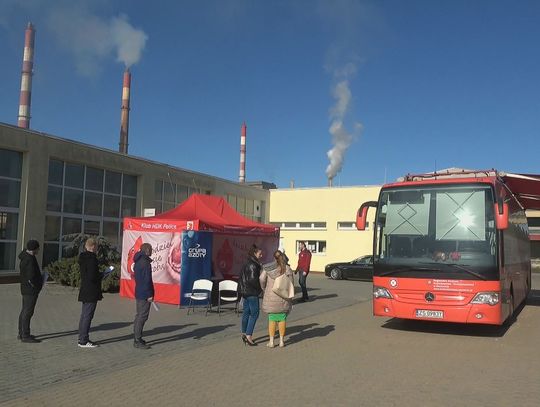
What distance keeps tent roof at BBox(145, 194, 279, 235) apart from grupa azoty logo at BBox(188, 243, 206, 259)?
57 cm

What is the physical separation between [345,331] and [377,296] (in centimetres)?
103

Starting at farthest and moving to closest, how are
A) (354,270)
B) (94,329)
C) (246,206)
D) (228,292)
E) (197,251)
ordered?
(246,206) < (354,270) < (197,251) < (228,292) < (94,329)

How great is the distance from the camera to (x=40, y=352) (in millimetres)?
7801

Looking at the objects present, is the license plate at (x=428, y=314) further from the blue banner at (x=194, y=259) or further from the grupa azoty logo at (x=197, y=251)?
the grupa azoty logo at (x=197, y=251)

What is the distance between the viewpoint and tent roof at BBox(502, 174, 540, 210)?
40.9ft

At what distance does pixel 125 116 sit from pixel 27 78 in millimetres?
7235

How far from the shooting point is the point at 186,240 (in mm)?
13703

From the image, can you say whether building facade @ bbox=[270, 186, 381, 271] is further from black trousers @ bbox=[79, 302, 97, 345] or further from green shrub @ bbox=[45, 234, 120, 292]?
black trousers @ bbox=[79, 302, 97, 345]

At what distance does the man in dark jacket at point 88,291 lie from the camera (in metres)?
8.16

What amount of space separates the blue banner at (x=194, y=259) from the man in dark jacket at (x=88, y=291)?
207 inches

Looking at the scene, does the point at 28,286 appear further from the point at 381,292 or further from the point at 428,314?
the point at 428,314

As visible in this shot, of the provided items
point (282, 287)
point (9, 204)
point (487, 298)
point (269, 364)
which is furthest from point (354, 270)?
point (269, 364)

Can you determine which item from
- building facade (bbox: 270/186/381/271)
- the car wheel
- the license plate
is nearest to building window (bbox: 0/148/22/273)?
the license plate

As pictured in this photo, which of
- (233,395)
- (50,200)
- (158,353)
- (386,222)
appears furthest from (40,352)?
(50,200)
